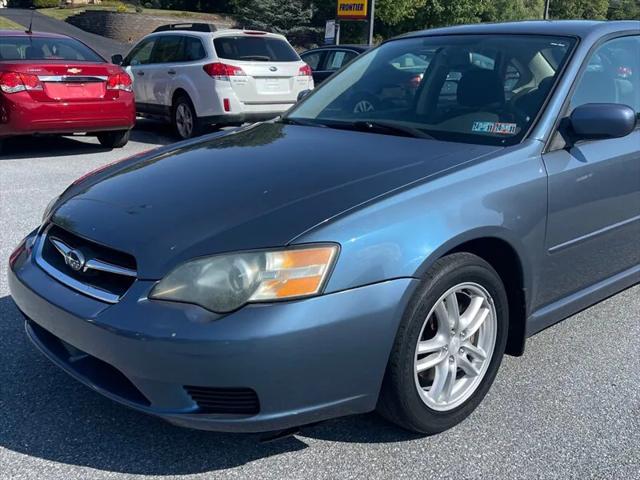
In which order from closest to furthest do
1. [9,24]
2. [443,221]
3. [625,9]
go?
[443,221] < [9,24] < [625,9]

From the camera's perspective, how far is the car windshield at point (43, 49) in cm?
830

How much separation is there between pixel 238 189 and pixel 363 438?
1106 millimetres

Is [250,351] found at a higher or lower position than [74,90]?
lower

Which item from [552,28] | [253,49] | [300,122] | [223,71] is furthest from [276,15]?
[552,28]

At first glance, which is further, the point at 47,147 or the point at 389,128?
the point at 47,147

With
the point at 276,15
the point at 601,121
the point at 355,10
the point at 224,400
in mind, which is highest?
the point at 276,15

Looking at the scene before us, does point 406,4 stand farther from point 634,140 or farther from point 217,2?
point 634,140

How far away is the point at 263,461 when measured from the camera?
2.61m

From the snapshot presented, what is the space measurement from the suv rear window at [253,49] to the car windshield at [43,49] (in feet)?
5.79

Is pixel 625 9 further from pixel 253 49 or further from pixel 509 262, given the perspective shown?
pixel 509 262

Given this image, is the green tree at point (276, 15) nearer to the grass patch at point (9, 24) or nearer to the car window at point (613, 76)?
the grass patch at point (9, 24)

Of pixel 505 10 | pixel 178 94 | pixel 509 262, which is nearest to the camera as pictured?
pixel 509 262

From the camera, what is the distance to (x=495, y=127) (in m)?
3.20

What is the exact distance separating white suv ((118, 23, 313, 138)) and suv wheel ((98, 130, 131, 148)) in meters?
0.98
